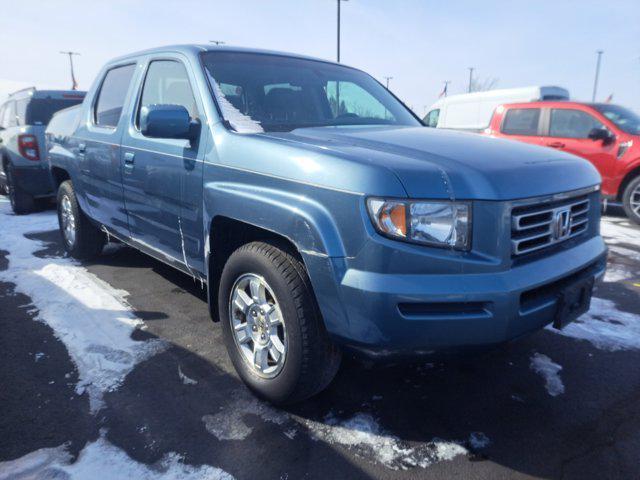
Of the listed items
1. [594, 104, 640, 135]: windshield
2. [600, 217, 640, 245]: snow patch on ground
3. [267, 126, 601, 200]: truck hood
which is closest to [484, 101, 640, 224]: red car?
[594, 104, 640, 135]: windshield

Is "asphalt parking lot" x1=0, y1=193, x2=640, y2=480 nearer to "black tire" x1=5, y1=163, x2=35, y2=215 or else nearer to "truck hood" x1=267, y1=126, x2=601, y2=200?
"truck hood" x1=267, y1=126, x2=601, y2=200

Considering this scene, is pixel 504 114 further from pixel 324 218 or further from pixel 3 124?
pixel 3 124

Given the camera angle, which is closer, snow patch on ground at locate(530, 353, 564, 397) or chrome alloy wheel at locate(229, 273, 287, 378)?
chrome alloy wheel at locate(229, 273, 287, 378)

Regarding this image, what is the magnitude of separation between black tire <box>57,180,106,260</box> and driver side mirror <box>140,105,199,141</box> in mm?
2392

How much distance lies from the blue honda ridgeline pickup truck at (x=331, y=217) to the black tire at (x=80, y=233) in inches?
56.9

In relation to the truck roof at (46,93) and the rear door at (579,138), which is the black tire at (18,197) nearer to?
the truck roof at (46,93)

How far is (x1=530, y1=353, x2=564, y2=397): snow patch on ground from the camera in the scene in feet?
8.59

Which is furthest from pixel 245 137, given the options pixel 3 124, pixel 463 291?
pixel 3 124

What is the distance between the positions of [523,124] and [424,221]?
754cm

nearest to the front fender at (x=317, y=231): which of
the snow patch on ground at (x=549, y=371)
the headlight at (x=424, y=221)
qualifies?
the headlight at (x=424, y=221)

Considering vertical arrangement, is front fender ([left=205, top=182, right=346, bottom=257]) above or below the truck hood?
below

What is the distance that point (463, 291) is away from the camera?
184 cm

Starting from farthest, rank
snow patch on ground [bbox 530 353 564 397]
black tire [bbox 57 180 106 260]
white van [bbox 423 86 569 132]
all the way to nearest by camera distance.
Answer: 1. white van [bbox 423 86 569 132]
2. black tire [bbox 57 180 106 260]
3. snow patch on ground [bbox 530 353 564 397]

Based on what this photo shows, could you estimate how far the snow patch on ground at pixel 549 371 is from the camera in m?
2.62
